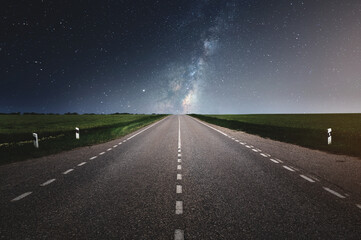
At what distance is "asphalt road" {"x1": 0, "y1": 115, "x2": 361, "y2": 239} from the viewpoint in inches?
138

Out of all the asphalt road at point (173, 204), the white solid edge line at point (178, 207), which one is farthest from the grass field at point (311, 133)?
the white solid edge line at point (178, 207)

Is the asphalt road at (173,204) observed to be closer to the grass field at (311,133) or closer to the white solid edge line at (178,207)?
the white solid edge line at (178,207)

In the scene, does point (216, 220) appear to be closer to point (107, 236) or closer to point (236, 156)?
point (107, 236)

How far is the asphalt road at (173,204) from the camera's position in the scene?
351 centimetres

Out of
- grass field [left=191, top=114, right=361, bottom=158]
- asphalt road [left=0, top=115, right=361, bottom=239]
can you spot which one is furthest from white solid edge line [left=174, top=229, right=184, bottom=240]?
grass field [left=191, top=114, right=361, bottom=158]

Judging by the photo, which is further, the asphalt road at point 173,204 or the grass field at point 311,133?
the grass field at point 311,133

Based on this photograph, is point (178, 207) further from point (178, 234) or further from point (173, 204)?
point (178, 234)

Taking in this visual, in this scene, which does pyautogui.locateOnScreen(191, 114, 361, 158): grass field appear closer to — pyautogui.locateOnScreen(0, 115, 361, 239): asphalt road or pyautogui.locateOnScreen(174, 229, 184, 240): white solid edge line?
pyautogui.locateOnScreen(0, 115, 361, 239): asphalt road

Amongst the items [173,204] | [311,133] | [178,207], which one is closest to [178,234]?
[178,207]

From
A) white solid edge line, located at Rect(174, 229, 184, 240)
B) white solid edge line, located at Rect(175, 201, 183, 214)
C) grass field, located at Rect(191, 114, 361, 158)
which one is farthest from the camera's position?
grass field, located at Rect(191, 114, 361, 158)

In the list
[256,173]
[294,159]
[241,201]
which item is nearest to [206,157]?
[256,173]

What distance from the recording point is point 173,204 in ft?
15.0

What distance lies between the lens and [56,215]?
4.11 m

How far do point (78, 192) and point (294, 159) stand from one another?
8.26 meters
